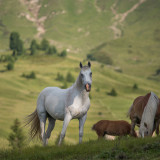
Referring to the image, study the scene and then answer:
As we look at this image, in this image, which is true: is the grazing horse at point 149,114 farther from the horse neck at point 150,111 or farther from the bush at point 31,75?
the bush at point 31,75

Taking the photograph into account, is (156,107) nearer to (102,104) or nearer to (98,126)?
(98,126)

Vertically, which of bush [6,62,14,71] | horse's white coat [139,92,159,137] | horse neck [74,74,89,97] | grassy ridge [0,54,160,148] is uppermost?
bush [6,62,14,71]

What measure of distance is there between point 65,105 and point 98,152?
10.2ft

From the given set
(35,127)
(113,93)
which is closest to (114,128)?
(35,127)

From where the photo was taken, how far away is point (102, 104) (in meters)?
148

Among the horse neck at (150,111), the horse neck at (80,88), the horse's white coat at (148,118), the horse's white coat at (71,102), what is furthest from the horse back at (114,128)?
the horse neck at (80,88)

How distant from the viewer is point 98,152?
1066cm

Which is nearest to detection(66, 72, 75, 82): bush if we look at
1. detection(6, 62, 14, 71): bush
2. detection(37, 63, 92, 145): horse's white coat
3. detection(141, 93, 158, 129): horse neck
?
detection(6, 62, 14, 71): bush

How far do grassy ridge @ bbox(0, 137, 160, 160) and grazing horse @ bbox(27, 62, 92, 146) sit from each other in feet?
5.84

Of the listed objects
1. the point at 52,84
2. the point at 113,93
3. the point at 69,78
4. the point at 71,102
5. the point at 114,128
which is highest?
the point at 71,102

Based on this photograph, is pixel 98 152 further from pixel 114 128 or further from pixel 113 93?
pixel 113 93

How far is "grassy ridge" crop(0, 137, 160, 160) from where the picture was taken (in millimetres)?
9484

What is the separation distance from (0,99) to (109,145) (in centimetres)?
12213

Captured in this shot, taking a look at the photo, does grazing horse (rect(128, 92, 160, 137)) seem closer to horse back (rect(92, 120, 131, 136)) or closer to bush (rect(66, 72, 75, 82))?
horse back (rect(92, 120, 131, 136))
